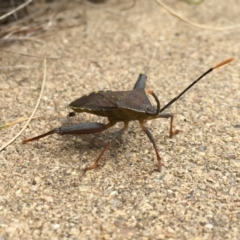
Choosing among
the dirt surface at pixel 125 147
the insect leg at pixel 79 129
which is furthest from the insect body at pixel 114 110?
the dirt surface at pixel 125 147

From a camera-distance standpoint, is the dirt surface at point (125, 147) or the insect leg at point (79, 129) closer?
the dirt surface at point (125, 147)

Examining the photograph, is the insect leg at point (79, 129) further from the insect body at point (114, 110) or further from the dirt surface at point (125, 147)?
the dirt surface at point (125, 147)

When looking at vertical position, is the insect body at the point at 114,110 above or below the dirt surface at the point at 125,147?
above

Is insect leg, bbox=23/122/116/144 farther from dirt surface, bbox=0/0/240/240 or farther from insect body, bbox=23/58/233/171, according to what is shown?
dirt surface, bbox=0/0/240/240

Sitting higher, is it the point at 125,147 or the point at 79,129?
the point at 79,129

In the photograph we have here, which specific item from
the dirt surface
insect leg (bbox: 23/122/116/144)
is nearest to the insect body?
insect leg (bbox: 23/122/116/144)

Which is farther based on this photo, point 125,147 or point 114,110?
point 125,147

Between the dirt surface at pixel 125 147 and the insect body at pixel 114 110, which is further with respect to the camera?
the insect body at pixel 114 110

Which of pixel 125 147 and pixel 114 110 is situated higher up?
pixel 114 110
